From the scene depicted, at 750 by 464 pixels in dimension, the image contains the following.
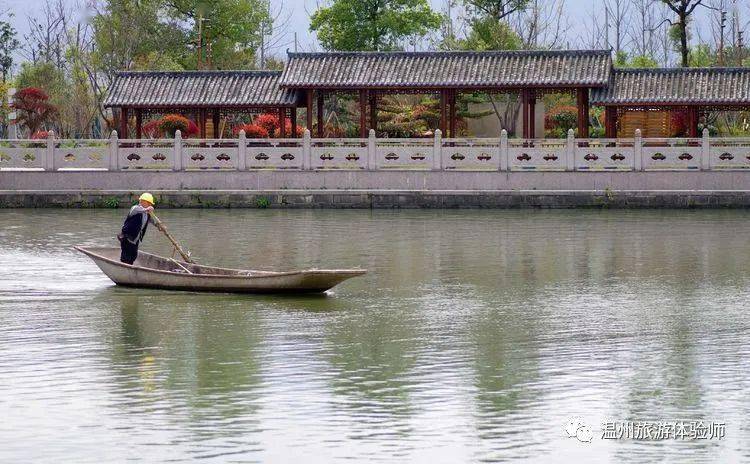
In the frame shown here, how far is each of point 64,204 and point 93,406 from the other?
24175mm

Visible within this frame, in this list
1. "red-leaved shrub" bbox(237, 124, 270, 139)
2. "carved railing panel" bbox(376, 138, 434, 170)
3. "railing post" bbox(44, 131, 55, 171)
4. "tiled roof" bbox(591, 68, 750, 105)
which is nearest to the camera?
"carved railing panel" bbox(376, 138, 434, 170)

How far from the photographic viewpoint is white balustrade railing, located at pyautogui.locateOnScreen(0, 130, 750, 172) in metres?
33.4

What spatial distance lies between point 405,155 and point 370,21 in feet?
54.4

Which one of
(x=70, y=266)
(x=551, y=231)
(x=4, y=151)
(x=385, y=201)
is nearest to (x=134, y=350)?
(x=70, y=266)

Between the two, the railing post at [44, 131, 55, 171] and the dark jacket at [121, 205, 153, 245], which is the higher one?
the railing post at [44, 131, 55, 171]

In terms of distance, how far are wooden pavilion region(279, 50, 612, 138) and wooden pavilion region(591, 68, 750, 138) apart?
50 centimetres

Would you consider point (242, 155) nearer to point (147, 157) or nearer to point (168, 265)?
point (147, 157)

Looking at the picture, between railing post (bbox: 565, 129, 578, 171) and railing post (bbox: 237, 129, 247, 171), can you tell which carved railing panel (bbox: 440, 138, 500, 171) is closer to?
railing post (bbox: 565, 129, 578, 171)

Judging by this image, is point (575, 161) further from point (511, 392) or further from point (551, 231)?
point (511, 392)

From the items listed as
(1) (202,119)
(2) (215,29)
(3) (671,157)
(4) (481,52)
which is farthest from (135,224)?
(2) (215,29)

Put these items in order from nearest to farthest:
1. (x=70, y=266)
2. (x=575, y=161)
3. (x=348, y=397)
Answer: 1. (x=348, y=397)
2. (x=70, y=266)
3. (x=575, y=161)

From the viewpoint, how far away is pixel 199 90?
38.2 m

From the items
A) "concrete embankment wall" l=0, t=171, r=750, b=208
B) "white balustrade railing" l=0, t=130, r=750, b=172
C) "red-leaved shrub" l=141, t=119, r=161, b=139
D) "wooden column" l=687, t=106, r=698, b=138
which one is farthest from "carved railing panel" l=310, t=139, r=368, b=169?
"wooden column" l=687, t=106, r=698, b=138

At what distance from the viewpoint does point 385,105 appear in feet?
152
